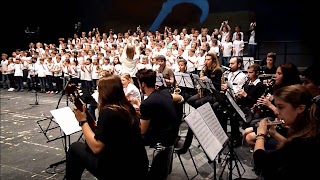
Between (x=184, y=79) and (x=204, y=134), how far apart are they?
3.81 m

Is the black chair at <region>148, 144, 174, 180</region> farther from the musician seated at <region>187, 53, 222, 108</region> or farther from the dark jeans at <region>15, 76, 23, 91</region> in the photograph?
the dark jeans at <region>15, 76, 23, 91</region>

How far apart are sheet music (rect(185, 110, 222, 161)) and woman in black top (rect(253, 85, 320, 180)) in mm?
456

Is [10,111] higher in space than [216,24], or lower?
lower

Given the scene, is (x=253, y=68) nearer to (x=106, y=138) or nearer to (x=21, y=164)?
(x=106, y=138)

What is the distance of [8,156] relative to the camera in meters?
5.07

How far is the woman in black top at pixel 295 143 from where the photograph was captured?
2025 millimetres

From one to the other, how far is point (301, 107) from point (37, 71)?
1247 centimetres

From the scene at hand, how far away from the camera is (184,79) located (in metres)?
6.54

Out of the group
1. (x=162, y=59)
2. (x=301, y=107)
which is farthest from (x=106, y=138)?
(x=162, y=59)

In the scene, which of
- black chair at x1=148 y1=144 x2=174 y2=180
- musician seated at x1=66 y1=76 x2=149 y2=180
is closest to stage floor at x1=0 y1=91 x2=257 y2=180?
musician seated at x1=66 y1=76 x2=149 y2=180

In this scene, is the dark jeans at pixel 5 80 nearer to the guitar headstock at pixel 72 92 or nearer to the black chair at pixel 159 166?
the guitar headstock at pixel 72 92

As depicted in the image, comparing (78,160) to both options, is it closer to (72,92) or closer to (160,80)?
(72,92)

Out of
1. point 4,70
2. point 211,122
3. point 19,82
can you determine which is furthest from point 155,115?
point 4,70

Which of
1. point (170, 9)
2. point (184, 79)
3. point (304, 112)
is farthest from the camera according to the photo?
point (170, 9)
